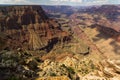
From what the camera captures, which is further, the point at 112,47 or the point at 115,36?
the point at 115,36

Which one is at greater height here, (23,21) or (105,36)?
(23,21)

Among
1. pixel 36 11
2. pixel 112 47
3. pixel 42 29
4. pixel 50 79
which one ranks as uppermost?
pixel 50 79

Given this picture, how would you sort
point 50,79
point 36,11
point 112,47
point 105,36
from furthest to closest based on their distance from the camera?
point 105,36, point 36,11, point 112,47, point 50,79

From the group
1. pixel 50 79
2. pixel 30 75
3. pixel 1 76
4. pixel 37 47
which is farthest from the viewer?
pixel 37 47

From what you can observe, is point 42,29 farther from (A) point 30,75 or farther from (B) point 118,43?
(A) point 30,75

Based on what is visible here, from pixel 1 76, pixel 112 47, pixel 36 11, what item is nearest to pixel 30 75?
pixel 1 76

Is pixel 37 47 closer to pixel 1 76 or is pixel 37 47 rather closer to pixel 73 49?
pixel 73 49
